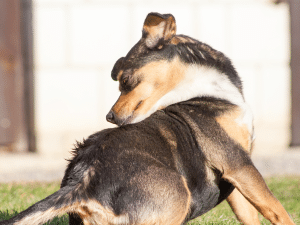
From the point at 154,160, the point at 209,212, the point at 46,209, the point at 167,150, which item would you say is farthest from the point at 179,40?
the point at 46,209

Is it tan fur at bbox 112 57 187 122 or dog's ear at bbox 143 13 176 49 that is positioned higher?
dog's ear at bbox 143 13 176 49

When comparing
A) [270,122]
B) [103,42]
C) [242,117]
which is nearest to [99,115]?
[103,42]

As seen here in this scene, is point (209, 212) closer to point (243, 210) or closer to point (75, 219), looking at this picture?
point (243, 210)

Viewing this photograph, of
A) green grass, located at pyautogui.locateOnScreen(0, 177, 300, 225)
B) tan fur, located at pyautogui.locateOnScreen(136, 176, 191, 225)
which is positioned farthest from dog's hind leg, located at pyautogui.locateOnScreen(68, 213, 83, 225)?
green grass, located at pyautogui.locateOnScreen(0, 177, 300, 225)

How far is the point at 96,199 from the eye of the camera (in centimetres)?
268

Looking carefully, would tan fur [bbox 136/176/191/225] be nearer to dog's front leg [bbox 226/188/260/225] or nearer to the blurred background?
dog's front leg [bbox 226/188/260/225]

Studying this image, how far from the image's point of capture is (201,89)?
11.6 feet

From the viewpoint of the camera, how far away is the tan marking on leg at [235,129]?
126 inches

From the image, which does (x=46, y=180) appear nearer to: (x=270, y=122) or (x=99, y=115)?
(x=99, y=115)

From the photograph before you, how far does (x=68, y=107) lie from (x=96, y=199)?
15.7 ft

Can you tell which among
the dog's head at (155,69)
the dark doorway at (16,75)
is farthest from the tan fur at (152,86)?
the dark doorway at (16,75)

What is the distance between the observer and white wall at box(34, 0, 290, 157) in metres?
7.21

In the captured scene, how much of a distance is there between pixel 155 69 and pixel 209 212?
5.31 feet

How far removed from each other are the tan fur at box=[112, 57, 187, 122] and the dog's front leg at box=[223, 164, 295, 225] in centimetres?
96
